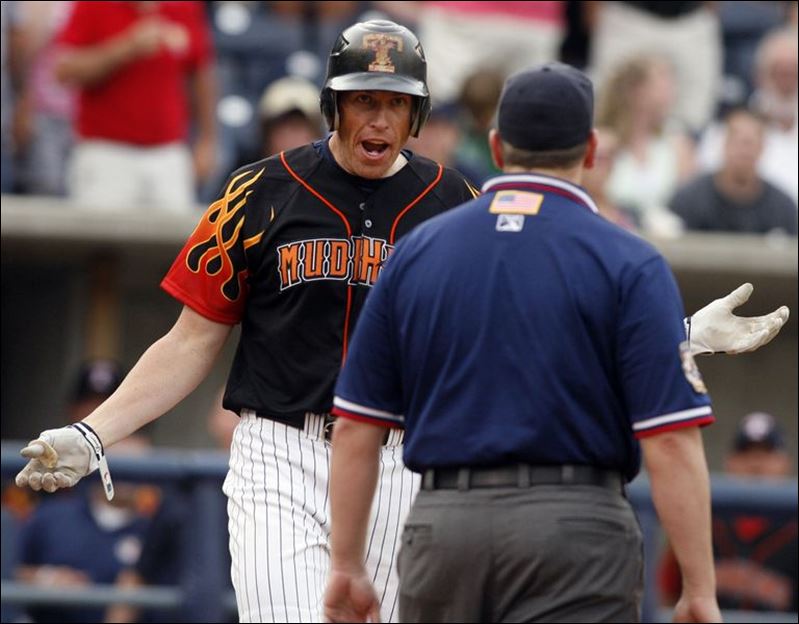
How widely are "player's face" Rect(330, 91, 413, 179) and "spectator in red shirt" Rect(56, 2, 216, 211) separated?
457 cm

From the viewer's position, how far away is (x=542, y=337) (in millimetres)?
3646

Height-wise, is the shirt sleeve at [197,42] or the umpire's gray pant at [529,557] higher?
the shirt sleeve at [197,42]

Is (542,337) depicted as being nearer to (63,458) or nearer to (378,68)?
(378,68)

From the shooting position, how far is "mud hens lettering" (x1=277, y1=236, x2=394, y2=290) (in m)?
4.71

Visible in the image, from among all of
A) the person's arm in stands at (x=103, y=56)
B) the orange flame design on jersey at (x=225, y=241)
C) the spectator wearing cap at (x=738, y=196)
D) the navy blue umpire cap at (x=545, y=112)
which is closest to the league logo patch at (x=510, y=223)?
the navy blue umpire cap at (x=545, y=112)

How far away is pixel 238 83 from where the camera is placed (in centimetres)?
1037

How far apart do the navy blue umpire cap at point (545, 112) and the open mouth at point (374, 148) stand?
1011 mm

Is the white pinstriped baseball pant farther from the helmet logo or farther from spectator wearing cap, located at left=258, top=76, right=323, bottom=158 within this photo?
spectator wearing cap, located at left=258, top=76, right=323, bottom=158

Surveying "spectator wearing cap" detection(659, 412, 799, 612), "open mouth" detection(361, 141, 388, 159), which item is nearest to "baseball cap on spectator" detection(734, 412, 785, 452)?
"spectator wearing cap" detection(659, 412, 799, 612)

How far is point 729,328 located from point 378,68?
117 centimetres

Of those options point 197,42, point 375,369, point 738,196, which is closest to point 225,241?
point 375,369

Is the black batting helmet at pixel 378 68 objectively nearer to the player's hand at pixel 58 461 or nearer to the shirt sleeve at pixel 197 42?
the player's hand at pixel 58 461

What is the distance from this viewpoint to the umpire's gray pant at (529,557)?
3.59 meters

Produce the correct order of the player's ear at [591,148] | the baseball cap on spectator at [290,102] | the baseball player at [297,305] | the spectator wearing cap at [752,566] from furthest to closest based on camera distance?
the baseball cap on spectator at [290,102] → the spectator wearing cap at [752,566] → the baseball player at [297,305] → the player's ear at [591,148]
